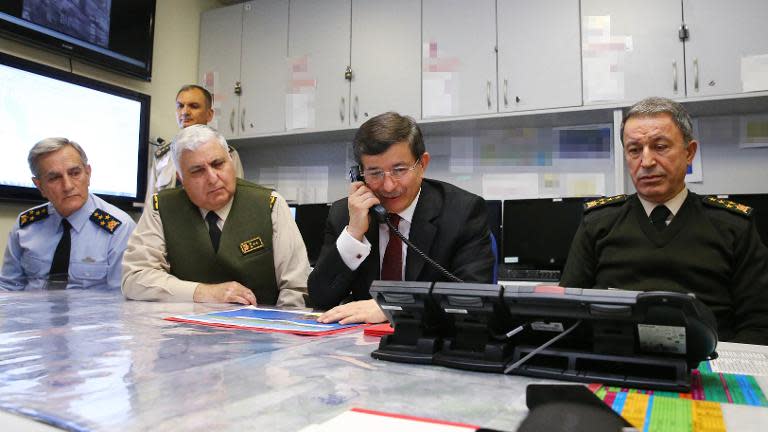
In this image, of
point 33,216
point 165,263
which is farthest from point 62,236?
point 165,263

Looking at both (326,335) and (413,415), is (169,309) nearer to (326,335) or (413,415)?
(326,335)

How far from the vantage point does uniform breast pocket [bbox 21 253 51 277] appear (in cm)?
227

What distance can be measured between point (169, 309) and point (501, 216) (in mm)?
2167

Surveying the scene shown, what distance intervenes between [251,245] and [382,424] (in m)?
1.40

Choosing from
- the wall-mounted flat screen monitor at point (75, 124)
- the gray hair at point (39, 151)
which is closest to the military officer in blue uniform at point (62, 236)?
the gray hair at point (39, 151)

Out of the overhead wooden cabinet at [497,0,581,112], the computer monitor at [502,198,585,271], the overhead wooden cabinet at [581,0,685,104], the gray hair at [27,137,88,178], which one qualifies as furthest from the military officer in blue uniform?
the overhead wooden cabinet at [581,0,685,104]

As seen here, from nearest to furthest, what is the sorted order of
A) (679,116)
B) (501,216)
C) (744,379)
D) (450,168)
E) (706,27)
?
(744,379), (679,116), (706,27), (501,216), (450,168)

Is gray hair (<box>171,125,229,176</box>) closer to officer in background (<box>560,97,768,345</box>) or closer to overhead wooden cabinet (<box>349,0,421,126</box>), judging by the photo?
officer in background (<box>560,97,768,345</box>)

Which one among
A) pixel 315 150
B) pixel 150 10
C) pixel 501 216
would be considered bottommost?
pixel 501 216

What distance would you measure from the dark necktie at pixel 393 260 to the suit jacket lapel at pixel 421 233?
0.09 ft

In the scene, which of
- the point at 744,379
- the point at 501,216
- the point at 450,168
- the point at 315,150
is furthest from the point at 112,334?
the point at 315,150

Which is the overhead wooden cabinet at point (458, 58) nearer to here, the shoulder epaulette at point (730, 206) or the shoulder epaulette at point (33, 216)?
the shoulder epaulette at point (730, 206)

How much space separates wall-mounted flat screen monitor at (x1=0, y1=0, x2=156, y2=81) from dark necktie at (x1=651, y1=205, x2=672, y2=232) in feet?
10.6

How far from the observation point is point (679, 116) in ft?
5.10
